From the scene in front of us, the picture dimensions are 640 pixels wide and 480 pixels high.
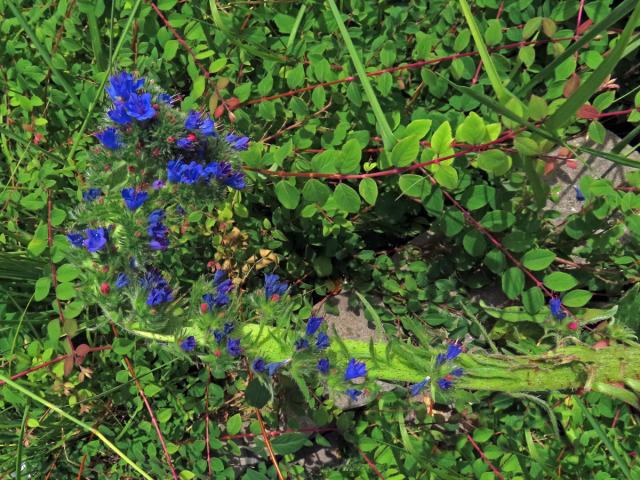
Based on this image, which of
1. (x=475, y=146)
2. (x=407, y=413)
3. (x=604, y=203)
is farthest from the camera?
(x=407, y=413)

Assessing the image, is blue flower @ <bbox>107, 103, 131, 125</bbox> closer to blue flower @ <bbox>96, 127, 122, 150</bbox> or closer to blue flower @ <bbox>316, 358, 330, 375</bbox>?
blue flower @ <bbox>96, 127, 122, 150</bbox>

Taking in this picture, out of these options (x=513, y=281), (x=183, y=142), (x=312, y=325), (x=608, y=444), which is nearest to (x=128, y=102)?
(x=183, y=142)

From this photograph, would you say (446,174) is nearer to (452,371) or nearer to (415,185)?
(415,185)

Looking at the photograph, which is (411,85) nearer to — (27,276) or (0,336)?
(27,276)

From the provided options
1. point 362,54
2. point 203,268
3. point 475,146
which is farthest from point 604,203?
point 203,268

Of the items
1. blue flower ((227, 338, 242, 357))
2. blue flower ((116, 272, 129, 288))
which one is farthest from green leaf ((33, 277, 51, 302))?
blue flower ((227, 338, 242, 357))

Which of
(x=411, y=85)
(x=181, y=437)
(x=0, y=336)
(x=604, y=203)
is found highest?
(x=411, y=85)
